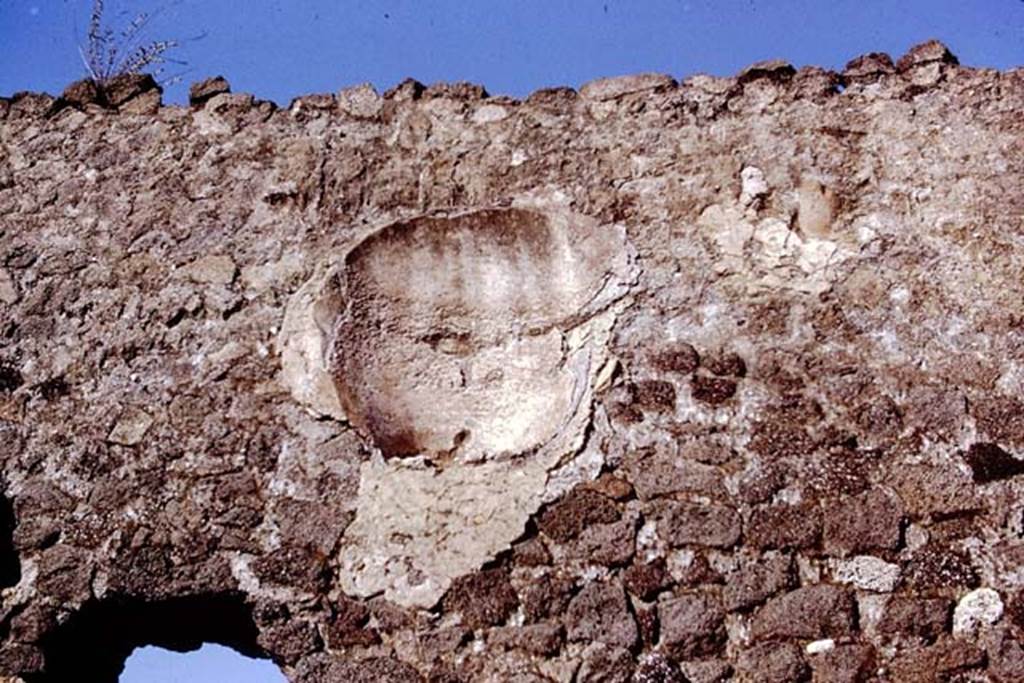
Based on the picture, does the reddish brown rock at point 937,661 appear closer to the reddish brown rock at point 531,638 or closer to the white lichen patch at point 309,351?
the reddish brown rock at point 531,638

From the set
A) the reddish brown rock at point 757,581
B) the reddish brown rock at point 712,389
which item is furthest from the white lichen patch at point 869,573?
the reddish brown rock at point 712,389

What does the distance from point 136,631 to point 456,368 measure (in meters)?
1.23

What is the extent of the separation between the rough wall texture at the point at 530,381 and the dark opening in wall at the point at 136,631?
15mm

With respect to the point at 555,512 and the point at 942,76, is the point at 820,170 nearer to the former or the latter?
the point at 942,76

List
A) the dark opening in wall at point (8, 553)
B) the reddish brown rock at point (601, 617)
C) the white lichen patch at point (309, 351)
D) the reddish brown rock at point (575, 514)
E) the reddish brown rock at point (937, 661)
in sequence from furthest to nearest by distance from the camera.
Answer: the white lichen patch at point (309, 351) → the dark opening in wall at point (8, 553) → the reddish brown rock at point (575, 514) → the reddish brown rock at point (601, 617) → the reddish brown rock at point (937, 661)

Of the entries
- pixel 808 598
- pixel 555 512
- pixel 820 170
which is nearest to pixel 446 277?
pixel 555 512

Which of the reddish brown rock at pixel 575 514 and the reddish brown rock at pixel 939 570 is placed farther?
the reddish brown rock at pixel 575 514

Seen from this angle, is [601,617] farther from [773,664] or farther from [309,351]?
[309,351]

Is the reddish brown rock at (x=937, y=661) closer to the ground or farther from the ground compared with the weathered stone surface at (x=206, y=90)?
closer to the ground

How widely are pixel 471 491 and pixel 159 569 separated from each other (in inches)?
35.4

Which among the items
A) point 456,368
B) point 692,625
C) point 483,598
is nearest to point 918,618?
point 692,625

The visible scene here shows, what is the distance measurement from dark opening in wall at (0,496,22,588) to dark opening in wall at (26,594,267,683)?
0.22 m

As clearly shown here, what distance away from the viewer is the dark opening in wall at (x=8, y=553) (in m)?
3.25

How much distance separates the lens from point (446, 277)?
11.9 ft
